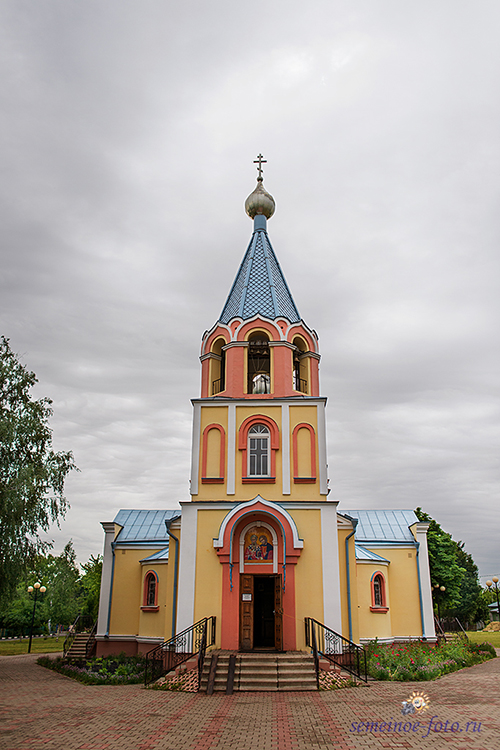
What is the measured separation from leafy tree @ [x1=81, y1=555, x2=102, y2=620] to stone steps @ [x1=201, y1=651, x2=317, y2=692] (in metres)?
19.1

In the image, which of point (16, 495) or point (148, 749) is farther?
point (16, 495)

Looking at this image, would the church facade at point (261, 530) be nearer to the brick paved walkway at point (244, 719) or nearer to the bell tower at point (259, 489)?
the bell tower at point (259, 489)

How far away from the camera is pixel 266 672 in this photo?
464 inches

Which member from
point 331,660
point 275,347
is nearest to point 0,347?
point 275,347

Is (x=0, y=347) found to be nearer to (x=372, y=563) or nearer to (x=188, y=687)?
(x=188, y=687)

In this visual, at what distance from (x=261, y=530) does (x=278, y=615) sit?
217 centimetres

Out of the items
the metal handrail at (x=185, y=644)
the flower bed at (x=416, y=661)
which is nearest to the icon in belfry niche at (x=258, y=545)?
the metal handrail at (x=185, y=644)

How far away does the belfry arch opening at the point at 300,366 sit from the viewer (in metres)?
16.9

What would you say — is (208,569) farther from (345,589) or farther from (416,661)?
(416,661)

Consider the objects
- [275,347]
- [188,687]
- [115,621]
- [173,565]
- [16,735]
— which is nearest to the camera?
[16,735]

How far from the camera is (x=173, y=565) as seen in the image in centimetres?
1505

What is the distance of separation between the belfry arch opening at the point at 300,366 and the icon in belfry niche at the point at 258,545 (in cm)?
462

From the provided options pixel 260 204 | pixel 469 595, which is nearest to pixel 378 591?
pixel 260 204

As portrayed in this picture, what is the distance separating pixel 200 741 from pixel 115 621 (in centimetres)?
1231
